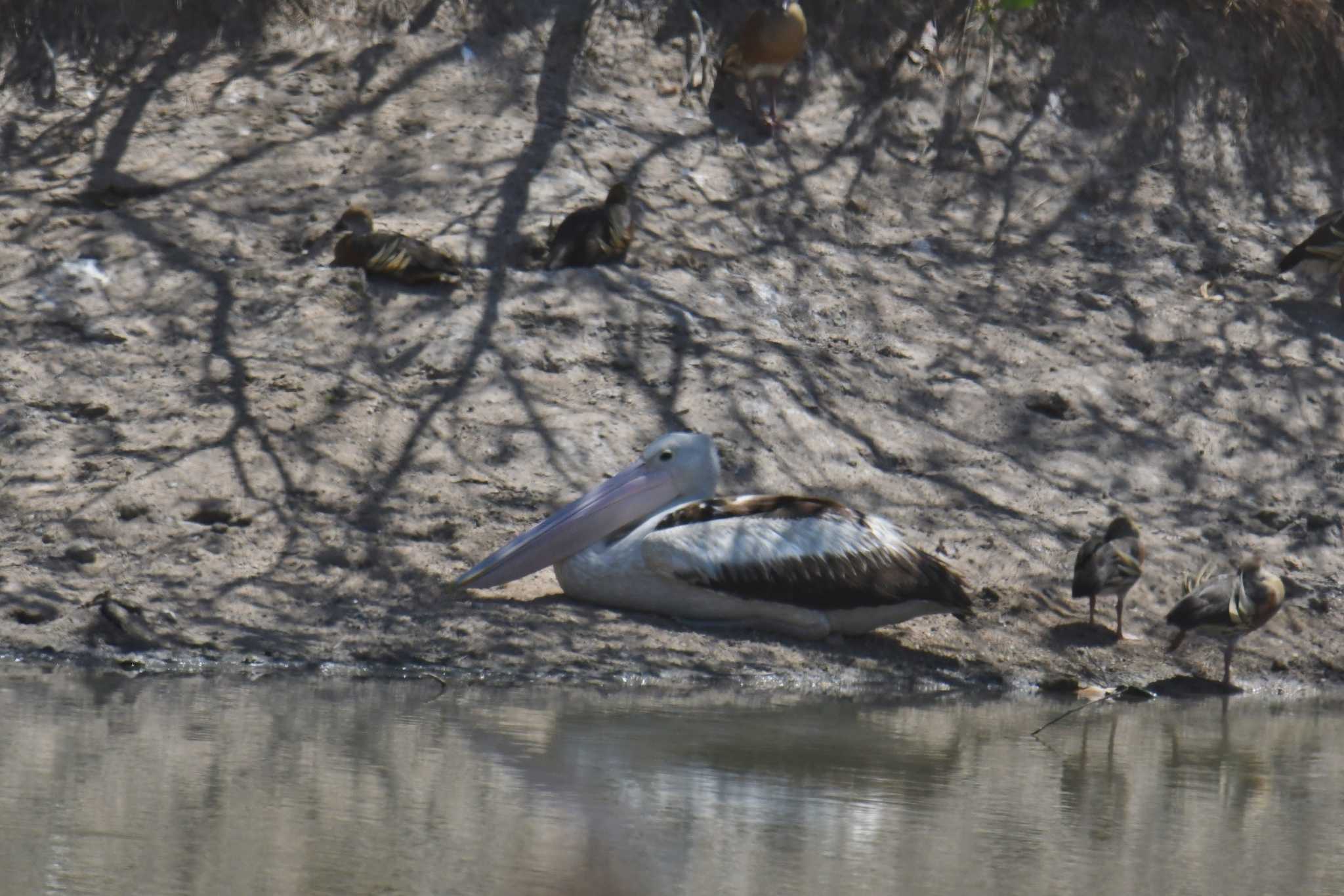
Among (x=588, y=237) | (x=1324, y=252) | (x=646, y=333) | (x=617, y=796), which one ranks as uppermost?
(x=1324, y=252)

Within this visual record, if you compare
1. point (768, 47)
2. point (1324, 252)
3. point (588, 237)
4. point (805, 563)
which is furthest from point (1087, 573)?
point (768, 47)

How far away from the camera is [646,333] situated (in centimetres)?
1015

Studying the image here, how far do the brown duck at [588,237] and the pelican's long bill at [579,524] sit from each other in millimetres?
2520

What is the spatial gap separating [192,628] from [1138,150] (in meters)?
8.24

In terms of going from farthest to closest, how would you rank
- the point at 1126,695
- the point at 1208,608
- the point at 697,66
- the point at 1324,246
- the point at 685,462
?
1. the point at 697,66
2. the point at 1324,246
3. the point at 685,462
4. the point at 1208,608
5. the point at 1126,695

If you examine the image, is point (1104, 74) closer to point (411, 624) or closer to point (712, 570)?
point (712, 570)

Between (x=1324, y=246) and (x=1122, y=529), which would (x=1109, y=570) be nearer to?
(x=1122, y=529)

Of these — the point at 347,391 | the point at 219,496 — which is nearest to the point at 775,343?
the point at 347,391

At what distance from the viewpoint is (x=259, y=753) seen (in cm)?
494

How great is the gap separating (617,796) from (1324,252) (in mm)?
8441

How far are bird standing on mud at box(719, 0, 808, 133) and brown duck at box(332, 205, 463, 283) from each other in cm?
291

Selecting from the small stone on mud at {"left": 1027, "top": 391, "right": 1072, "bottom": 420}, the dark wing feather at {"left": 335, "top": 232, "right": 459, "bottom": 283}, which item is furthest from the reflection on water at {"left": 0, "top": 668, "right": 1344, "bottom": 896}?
the dark wing feather at {"left": 335, "top": 232, "right": 459, "bottom": 283}

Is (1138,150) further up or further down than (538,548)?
further up

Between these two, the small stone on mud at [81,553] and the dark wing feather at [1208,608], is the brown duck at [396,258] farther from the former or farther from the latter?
the dark wing feather at [1208,608]
